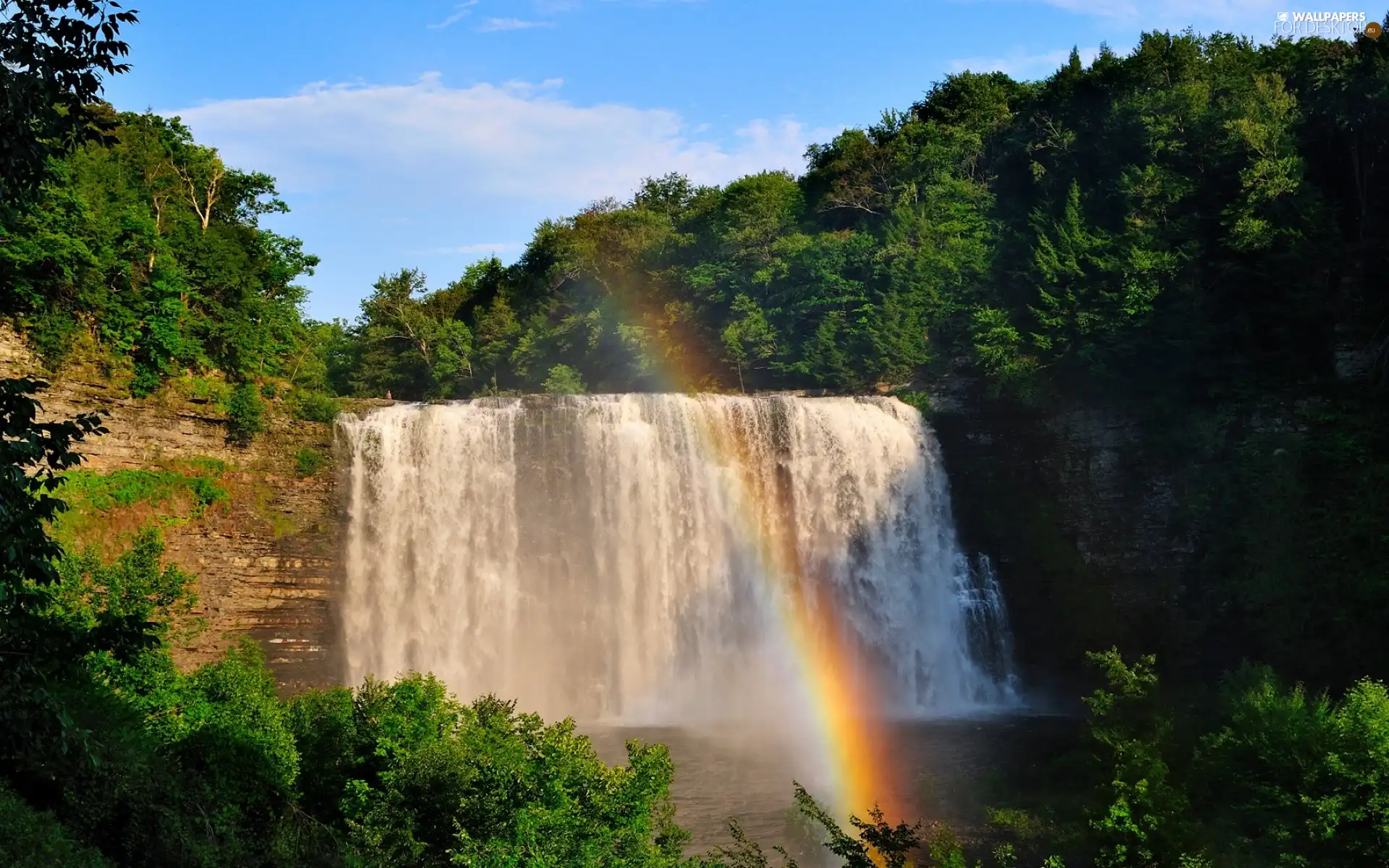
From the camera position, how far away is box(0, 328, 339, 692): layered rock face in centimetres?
3095

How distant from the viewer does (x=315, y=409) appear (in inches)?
1345

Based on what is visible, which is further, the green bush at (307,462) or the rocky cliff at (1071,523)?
the rocky cliff at (1071,523)

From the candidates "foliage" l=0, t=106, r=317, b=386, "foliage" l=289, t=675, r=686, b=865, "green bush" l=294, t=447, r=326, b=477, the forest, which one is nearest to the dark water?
the forest

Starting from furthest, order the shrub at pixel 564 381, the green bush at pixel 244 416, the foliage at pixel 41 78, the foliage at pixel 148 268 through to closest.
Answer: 1. the shrub at pixel 564 381
2. the green bush at pixel 244 416
3. the foliage at pixel 148 268
4. the foliage at pixel 41 78

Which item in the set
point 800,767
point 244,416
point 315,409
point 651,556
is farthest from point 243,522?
point 800,767

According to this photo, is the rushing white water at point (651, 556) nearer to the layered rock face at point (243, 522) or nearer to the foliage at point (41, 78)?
the layered rock face at point (243, 522)

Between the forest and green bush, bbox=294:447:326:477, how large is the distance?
1461 mm

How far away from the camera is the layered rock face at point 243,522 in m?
31.0

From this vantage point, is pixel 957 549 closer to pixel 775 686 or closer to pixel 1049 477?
pixel 1049 477

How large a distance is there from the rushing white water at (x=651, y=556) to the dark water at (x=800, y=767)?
9.88 feet

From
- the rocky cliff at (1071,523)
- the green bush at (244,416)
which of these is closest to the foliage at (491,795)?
the green bush at (244,416)

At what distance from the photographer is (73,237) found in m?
31.5

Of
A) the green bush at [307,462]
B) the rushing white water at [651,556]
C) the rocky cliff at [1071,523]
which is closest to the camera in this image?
the green bush at [307,462]

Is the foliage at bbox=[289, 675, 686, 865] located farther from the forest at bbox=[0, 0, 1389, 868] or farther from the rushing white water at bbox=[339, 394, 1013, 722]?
the rushing white water at bbox=[339, 394, 1013, 722]
